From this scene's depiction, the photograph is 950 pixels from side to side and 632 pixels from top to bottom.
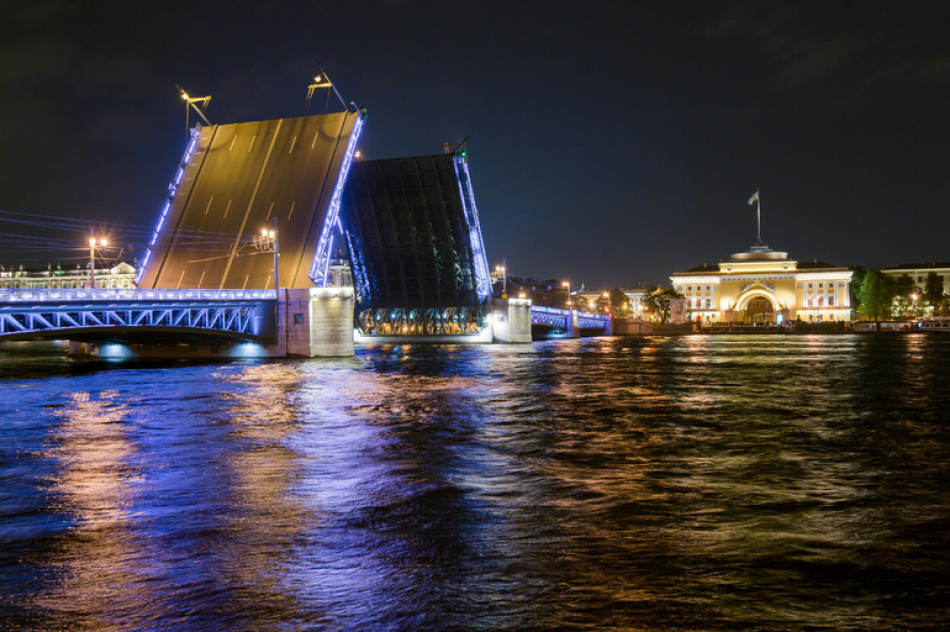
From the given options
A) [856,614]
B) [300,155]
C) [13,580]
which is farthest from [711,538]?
[300,155]

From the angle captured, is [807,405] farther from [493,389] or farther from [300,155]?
[300,155]

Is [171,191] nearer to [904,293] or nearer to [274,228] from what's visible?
[274,228]

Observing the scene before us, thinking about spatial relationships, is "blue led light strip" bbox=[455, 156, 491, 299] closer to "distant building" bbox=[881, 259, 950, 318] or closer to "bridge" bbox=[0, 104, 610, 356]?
"bridge" bbox=[0, 104, 610, 356]

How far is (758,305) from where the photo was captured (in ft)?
434

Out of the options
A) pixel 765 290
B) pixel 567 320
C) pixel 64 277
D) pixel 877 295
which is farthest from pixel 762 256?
pixel 64 277

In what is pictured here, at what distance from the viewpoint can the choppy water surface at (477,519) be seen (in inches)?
231

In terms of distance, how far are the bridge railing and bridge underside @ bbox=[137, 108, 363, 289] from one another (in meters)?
3.62

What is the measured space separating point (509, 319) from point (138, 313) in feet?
115

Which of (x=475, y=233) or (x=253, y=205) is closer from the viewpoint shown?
(x=253, y=205)

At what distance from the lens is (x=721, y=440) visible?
14.7 metres

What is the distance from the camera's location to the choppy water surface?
19.2ft

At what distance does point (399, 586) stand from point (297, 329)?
137 feet

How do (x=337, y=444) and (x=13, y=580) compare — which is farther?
(x=337, y=444)

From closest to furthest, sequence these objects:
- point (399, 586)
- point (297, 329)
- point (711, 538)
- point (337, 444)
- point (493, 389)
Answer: point (399, 586) < point (711, 538) < point (337, 444) < point (493, 389) < point (297, 329)
